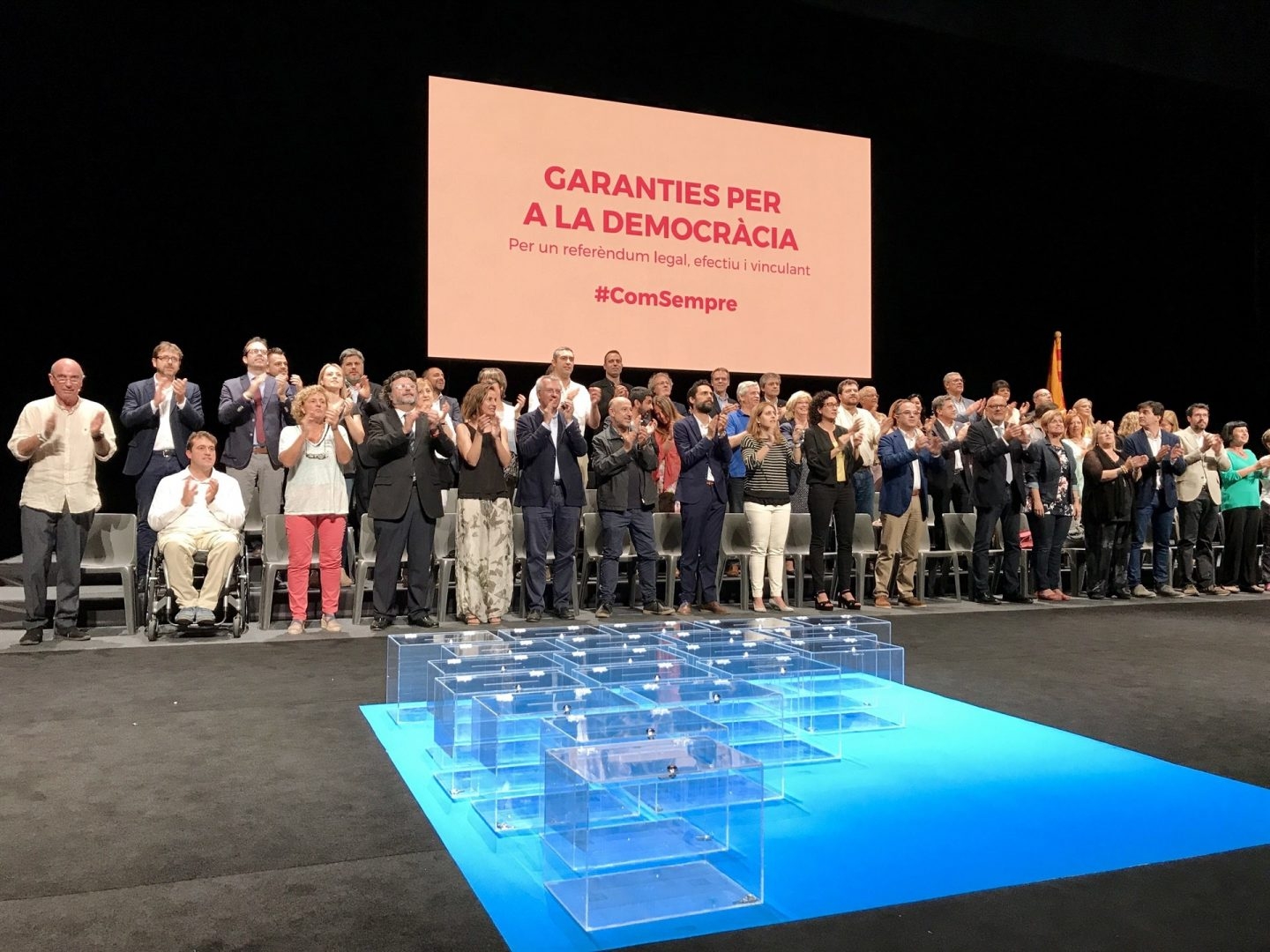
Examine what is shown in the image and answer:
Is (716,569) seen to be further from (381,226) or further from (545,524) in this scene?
(381,226)

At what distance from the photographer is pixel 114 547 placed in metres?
5.51

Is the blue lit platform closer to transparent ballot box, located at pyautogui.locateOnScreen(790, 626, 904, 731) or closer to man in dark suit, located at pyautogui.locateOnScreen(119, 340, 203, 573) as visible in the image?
transparent ballot box, located at pyautogui.locateOnScreen(790, 626, 904, 731)

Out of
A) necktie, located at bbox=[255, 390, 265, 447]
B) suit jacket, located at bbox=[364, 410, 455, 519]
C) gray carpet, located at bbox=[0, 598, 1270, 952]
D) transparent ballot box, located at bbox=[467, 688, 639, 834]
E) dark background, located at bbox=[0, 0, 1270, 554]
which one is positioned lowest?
gray carpet, located at bbox=[0, 598, 1270, 952]

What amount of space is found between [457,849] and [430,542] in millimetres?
3550

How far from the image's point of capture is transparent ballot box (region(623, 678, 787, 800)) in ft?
10.6

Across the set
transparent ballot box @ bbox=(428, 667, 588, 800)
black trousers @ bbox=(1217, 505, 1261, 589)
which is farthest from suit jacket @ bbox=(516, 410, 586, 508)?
black trousers @ bbox=(1217, 505, 1261, 589)

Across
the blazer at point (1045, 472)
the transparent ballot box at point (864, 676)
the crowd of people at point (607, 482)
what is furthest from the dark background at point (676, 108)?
the transparent ballot box at point (864, 676)

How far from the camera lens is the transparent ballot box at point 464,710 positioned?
9.48ft

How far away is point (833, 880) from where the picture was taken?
2.22 metres

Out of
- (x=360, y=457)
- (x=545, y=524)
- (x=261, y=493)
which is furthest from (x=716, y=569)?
→ (x=261, y=493)

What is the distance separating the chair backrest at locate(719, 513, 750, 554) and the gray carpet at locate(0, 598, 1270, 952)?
6.67 ft

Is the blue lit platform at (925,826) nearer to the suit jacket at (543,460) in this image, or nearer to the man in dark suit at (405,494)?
the man in dark suit at (405,494)

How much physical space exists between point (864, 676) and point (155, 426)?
13.8 feet

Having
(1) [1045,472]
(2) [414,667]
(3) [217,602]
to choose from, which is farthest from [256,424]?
(1) [1045,472]
